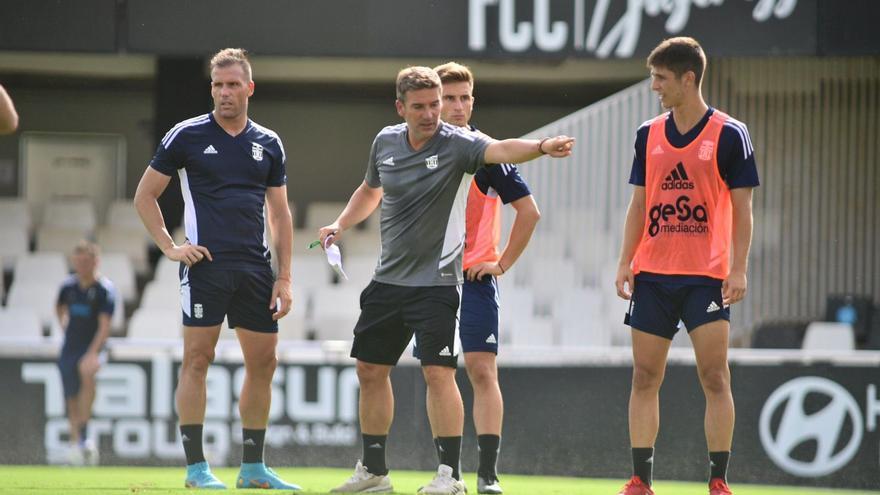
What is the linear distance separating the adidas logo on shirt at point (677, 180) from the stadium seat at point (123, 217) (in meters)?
9.71

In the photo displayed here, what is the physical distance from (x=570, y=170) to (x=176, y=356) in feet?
11.4

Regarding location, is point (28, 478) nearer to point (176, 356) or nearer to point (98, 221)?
point (176, 356)

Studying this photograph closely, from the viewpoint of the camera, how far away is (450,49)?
11.9 metres

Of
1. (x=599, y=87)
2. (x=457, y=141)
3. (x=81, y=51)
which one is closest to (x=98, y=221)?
(x=81, y=51)

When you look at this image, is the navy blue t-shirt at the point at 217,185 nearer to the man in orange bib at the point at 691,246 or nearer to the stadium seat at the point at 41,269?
the man in orange bib at the point at 691,246

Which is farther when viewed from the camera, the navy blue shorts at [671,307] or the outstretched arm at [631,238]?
the outstretched arm at [631,238]

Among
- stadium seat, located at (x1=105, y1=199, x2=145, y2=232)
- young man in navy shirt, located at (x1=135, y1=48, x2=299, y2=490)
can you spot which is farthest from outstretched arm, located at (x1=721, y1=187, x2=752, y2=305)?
stadium seat, located at (x1=105, y1=199, x2=145, y2=232)

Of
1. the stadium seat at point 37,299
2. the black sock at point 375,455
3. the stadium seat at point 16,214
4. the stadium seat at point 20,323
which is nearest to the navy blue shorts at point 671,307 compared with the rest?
the black sock at point 375,455

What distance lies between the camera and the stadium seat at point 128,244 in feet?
47.3

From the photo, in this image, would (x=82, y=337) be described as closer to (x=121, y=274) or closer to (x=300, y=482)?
(x=121, y=274)

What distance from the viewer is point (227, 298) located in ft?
21.7

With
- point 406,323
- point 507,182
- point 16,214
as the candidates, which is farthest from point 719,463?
point 16,214

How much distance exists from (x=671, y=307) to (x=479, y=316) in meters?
1.22

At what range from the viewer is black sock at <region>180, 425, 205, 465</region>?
649cm
